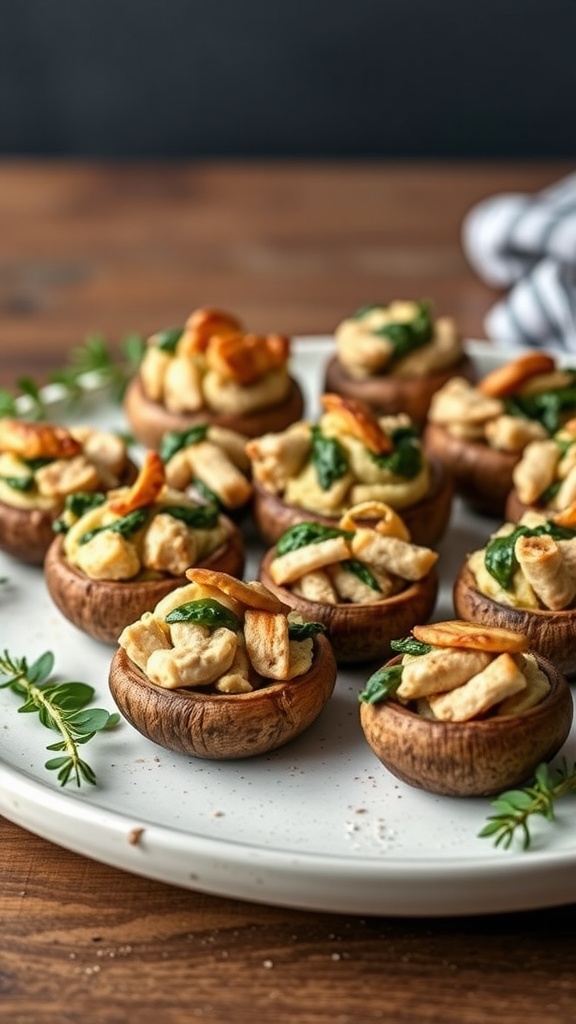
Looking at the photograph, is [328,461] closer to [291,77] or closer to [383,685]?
[383,685]

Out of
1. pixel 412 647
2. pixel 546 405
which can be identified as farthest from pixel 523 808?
pixel 546 405

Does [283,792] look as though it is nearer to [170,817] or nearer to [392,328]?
[170,817]

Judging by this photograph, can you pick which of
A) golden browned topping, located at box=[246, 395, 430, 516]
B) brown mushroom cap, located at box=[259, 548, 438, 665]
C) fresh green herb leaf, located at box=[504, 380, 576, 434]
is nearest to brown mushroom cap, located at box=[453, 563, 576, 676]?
brown mushroom cap, located at box=[259, 548, 438, 665]

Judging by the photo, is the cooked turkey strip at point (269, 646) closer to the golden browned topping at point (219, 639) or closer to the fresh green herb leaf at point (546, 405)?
the golden browned topping at point (219, 639)

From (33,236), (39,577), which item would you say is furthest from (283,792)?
(33,236)

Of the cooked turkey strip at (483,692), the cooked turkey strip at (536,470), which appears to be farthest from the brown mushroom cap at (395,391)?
the cooked turkey strip at (483,692)
